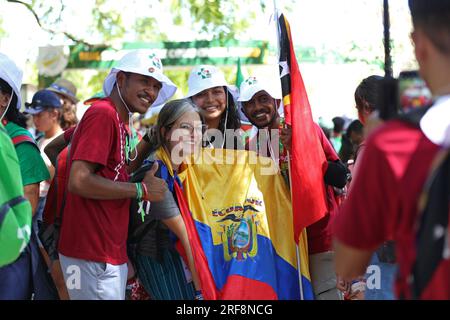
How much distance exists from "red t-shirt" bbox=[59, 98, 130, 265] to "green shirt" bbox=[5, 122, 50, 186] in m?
0.17

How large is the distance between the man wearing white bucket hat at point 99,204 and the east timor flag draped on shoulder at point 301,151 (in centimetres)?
82

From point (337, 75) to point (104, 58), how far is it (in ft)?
21.4

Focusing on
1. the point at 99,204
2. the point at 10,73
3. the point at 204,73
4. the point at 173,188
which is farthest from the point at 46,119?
the point at 99,204

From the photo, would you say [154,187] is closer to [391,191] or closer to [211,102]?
[211,102]

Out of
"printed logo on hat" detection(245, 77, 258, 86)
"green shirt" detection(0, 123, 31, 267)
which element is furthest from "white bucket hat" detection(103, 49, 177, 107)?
"green shirt" detection(0, 123, 31, 267)

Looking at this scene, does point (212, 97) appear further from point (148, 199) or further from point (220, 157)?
point (148, 199)

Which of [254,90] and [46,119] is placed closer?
[254,90]

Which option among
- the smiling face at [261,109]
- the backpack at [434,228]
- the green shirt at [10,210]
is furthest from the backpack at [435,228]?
the smiling face at [261,109]

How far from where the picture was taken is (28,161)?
12.3 ft

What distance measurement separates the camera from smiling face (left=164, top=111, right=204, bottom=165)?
14.2 ft

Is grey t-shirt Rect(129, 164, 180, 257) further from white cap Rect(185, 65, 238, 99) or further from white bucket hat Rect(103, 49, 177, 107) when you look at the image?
white cap Rect(185, 65, 238, 99)

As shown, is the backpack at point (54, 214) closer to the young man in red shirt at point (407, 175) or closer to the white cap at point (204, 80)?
the white cap at point (204, 80)

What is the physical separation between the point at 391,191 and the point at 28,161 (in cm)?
236
